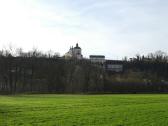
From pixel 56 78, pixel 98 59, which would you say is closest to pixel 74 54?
pixel 98 59

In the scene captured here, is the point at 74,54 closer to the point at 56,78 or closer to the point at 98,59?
the point at 98,59

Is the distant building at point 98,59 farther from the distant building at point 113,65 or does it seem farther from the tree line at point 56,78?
the tree line at point 56,78

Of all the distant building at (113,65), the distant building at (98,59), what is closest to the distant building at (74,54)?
the distant building at (98,59)

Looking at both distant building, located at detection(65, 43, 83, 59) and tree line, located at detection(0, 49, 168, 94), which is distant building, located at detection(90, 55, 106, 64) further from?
tree line, located at detection(0, 49, 168, 94)

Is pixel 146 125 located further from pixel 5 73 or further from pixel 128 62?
pixel 128 62

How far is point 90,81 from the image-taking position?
106 meters

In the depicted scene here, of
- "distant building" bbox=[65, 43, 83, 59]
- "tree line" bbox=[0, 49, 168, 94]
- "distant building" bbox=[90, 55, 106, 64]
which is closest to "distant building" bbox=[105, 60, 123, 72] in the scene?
"distant building" bbox=[90, 55, 106, 64]

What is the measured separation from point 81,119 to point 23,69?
88.2 meters

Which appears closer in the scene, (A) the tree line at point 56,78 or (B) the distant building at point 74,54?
(A) the tree line at point 56,78

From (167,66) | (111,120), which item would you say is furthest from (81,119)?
(167,66)

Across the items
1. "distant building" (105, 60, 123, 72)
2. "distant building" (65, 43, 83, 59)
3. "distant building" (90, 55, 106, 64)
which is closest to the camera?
"distant building" (65, 43, 83, 59)

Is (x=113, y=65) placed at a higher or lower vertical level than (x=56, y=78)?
higher

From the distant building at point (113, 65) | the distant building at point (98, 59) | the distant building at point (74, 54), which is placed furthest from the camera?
the distant building at point (98, 59)

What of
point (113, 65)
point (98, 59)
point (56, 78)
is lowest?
point (56, 78)
